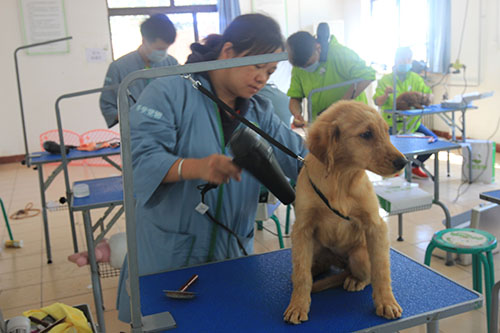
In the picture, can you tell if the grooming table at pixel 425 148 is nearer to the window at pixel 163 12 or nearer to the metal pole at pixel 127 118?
the metal pole at pixel 127 118

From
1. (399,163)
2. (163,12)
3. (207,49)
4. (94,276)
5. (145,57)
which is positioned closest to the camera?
(399,163)

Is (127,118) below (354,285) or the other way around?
the other way around

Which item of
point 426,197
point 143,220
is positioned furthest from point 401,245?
point 143,220

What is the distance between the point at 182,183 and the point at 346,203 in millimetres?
489

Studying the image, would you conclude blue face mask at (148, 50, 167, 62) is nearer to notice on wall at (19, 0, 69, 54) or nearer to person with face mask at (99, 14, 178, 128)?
person with face mask at (99, 14, 178, 128)

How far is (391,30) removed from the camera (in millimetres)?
A: 7461

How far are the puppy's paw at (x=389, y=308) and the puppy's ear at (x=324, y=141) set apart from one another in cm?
31

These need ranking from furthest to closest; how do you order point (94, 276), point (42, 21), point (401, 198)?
point (42, 21), point (401, 198), point (94, 276)

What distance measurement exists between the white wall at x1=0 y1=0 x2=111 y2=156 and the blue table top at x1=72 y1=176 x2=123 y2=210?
468 cm

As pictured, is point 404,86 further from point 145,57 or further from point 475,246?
point 475,246

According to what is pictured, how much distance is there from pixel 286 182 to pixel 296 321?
0.32m

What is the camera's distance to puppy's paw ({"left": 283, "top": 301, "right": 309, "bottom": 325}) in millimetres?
1007

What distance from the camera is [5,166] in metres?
6.87

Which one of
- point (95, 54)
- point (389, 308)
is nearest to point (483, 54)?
point (95, 54)
